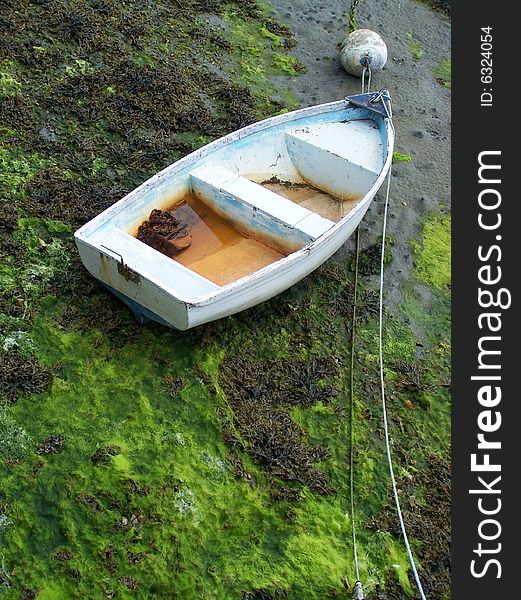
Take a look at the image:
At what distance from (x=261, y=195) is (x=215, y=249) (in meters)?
0.72

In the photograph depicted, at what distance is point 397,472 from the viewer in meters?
5.44

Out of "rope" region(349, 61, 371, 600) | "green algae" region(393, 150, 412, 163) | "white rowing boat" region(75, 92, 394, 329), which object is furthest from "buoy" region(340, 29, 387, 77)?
"rope" region(349, 61, 371, 600)

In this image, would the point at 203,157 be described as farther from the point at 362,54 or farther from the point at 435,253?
the point at 362,54

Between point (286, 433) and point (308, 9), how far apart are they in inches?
332

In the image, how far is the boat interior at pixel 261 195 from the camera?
621 centimetres

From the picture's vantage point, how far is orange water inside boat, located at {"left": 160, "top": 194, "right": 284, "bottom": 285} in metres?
6.16

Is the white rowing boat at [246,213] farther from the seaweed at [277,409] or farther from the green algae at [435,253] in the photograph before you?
the green algae at [435,253]

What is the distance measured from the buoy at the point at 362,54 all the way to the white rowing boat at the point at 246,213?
2.18 meters

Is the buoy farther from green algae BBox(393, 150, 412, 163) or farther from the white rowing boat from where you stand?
the white rowing boat

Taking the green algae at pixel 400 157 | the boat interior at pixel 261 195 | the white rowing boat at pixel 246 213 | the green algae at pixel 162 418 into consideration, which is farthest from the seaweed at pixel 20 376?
the green algae at pixel 400 157

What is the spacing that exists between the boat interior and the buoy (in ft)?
7.71

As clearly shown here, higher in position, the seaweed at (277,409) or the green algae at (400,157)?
the green algae at (400,157)

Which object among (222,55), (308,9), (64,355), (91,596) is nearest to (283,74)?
(222,55)

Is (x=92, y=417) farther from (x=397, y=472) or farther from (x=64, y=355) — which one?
(x=397, y=472)
